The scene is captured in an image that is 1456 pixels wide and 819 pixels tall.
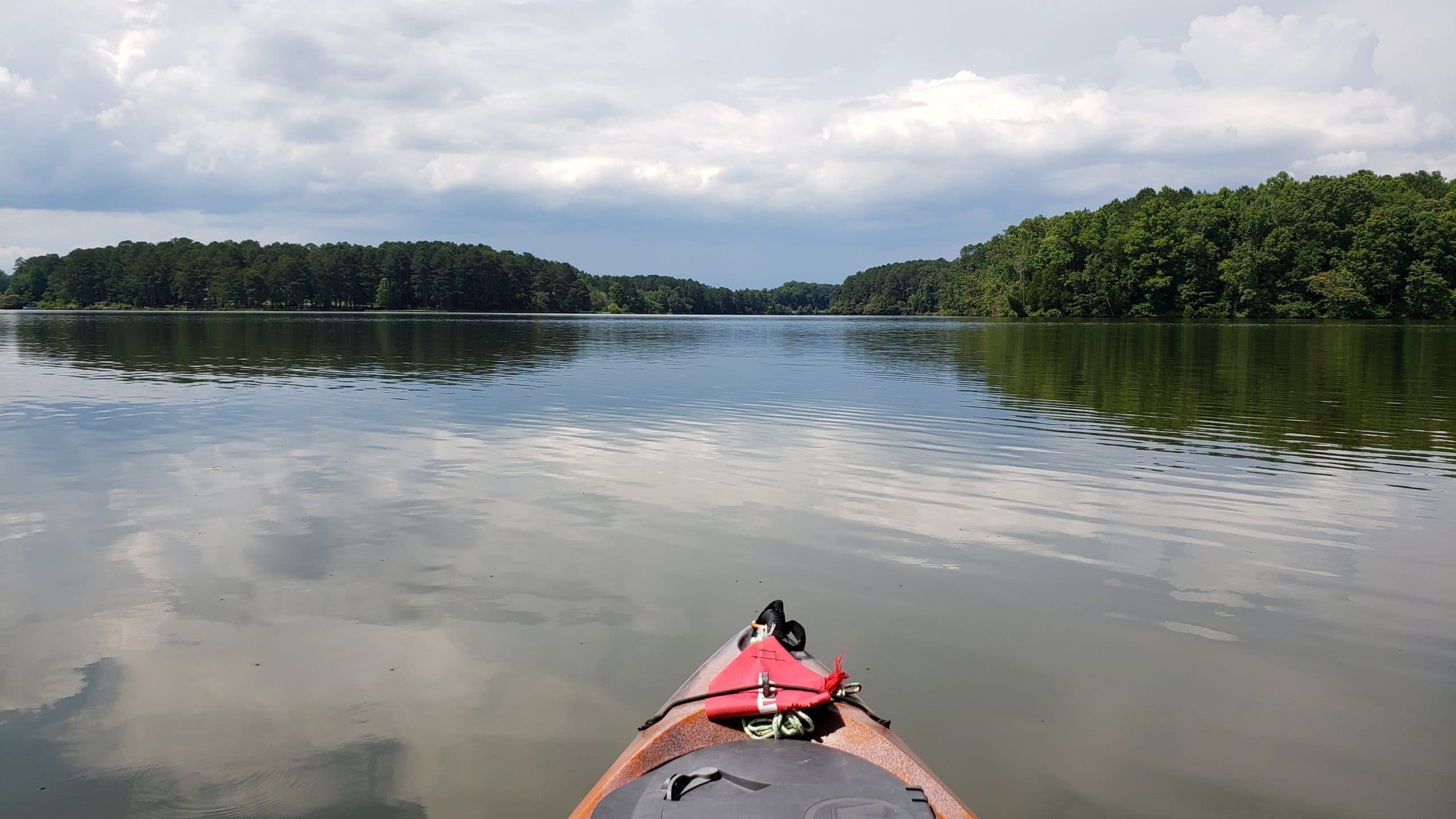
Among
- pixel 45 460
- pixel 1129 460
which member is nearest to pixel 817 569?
pixel 1129 460

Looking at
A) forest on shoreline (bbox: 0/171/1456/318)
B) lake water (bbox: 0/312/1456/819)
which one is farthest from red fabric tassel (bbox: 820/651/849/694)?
forest on shoreline (bbox: 0/171/1456/318)

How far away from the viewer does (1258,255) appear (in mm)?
96625

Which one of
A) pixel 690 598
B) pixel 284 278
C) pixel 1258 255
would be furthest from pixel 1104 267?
pixel 284 278

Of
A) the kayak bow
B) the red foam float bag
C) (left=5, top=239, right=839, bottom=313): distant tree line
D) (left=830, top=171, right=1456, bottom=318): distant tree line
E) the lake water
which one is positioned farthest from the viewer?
(left=5, top=239, right=839, bottom=313): distant tree line

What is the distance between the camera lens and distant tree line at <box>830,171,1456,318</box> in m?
90.4

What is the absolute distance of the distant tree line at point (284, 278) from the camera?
156 metres

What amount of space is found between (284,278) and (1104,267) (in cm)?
13487

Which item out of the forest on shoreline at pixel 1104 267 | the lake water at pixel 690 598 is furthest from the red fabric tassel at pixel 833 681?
the forest on shoreline at pixel 1104 267

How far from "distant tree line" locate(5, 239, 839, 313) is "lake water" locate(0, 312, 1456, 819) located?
15723 centimetres

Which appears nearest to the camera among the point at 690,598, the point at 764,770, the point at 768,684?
the point at 764,770

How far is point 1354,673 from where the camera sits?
6.05m

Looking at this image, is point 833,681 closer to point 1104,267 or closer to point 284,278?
point 1104,267

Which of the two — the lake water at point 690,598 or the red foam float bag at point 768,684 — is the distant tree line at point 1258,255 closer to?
the lake water at point 690,598

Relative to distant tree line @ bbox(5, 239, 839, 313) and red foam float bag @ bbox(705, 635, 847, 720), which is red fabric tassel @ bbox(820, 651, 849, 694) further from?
distant tree line @ bbox(5, 239, 839, 313)
